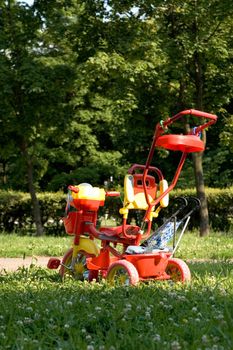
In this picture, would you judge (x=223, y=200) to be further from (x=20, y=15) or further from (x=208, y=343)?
(x=208, y=343)

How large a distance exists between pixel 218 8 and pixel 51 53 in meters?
5.09

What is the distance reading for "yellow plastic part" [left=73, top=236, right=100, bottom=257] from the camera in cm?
734

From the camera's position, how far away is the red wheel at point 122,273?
6.45 m

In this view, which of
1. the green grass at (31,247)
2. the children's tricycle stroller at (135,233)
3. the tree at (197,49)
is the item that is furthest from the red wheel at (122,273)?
the tree at (197,49)

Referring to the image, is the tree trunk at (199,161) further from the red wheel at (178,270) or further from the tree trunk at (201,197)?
the red wheel at (178,270)

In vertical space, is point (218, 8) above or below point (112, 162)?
above

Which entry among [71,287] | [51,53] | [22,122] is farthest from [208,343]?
[51,53]

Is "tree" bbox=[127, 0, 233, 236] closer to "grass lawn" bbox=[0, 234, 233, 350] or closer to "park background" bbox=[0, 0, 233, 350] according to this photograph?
"park background" bbox=[0, 0, 233, 350]

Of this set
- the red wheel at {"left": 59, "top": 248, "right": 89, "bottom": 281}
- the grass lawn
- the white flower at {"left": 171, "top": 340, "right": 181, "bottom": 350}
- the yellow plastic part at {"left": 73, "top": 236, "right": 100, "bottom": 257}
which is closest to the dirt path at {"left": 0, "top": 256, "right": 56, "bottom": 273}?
the red wheel at {"left": 59, "top": 248, "right": 89, "bottom": 281}

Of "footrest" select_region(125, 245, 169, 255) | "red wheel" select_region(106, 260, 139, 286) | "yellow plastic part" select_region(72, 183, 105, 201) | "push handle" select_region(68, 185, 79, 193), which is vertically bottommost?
"red wheel" select_region(106, 260, 139, 286)

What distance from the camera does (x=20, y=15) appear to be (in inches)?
626

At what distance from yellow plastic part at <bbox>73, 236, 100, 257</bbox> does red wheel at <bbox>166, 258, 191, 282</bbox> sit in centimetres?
83

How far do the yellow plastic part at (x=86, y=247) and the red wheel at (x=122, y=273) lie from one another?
53cm

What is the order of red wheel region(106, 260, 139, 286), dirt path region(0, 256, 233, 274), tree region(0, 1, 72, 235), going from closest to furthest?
red wheel region(106, 260, 139, 286)
dirt path region(0, 256, 233, 274)
tree region(0, 1, 72, 235)
